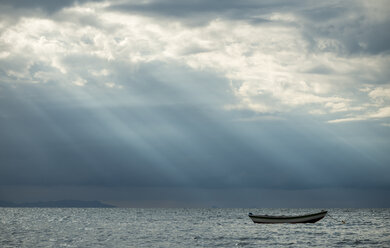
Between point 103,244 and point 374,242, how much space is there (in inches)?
1529

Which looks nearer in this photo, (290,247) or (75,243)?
(290,247)

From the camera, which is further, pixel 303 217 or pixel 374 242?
pixel 303 217

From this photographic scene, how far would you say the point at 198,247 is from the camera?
5581 cm

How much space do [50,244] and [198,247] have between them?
21.1m

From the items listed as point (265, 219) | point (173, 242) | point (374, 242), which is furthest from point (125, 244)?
point (265, 219)

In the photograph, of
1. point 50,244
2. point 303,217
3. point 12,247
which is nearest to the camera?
point 12,247

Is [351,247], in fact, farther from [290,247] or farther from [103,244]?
[103,244]

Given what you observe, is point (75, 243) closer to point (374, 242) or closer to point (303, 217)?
point (374, 242)

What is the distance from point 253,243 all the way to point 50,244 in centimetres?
2879

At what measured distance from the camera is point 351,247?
54.5 m

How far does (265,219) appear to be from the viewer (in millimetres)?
97188

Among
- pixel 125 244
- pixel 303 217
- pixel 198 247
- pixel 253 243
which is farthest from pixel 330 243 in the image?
pixel 303 217

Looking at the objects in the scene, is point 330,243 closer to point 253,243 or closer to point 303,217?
point 253,243

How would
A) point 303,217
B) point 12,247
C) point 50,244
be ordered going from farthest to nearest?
point 303,217 < point 50,244 < point 12,247
